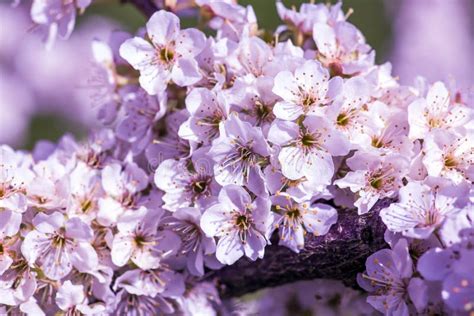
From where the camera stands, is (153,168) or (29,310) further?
(153,168)

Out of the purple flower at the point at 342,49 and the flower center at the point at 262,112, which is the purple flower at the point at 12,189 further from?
the purple flower at the point at 342,49

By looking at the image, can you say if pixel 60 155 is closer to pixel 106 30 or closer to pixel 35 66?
pixel 35 66

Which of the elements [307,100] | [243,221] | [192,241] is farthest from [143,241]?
[307,100]

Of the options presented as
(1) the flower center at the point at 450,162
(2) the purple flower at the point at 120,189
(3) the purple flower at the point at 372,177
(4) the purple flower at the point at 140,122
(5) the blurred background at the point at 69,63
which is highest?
(1) the flower center at the point at 450,162

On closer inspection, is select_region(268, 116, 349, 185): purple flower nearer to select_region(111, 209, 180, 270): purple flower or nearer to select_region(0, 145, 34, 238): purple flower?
select_region(111, 209, 180, 270): purple flower

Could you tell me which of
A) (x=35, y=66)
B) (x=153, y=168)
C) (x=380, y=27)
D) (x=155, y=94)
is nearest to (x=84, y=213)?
(x=153, y=168)

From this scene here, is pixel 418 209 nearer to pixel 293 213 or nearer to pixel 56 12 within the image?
pixel 293 213

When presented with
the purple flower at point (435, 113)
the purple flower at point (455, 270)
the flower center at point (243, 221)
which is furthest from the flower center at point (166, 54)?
the purple flower at point (455, 270)
